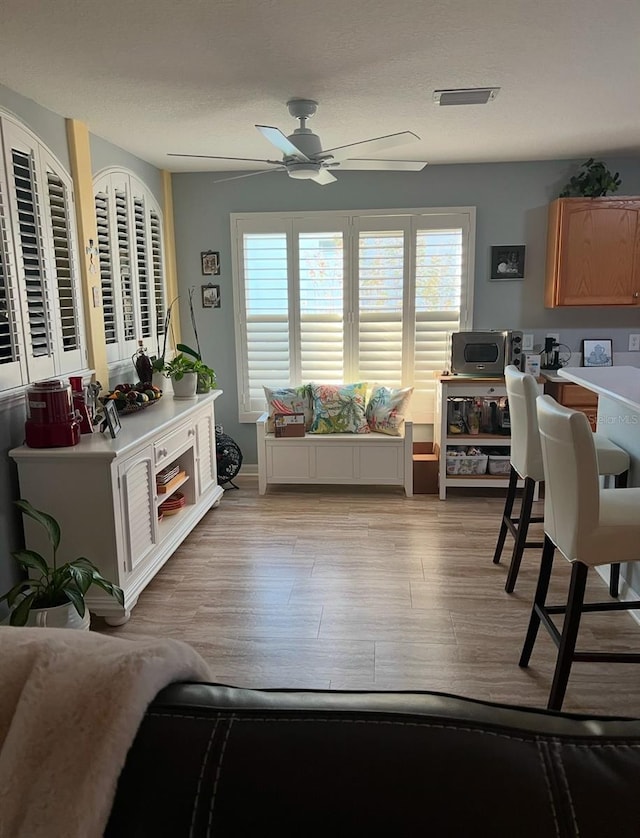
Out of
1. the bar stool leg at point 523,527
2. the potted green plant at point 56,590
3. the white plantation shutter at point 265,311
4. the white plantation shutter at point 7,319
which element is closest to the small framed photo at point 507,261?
the white plantation shutter at point 265,311

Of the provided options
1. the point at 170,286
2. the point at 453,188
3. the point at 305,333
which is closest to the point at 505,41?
the point at 453,188

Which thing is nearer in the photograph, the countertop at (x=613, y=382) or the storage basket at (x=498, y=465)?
the countertop at (x=613, y=382)

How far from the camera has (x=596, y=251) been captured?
4.52m

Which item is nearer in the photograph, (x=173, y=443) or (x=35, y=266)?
(x=35, y=266)

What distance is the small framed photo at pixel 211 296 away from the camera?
5.14 meters

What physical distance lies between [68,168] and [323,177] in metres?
1.42

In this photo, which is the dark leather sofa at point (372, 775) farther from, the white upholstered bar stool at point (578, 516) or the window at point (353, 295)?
the window at point (353, 295)

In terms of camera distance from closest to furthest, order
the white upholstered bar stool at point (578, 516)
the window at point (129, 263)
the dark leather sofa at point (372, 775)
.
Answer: the dark leather sofa at point (372, 775) → the white upholstered bar stool at point (578, 516) → the window at point (129, 263)

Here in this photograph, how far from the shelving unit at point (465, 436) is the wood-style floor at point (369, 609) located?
0.28m

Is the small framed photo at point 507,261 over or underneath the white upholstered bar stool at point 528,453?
over

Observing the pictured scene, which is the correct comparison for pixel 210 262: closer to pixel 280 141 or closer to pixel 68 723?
pixel 280 141

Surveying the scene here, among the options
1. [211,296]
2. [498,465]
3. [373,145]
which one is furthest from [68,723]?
[211,296]

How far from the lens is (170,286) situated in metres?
5.05

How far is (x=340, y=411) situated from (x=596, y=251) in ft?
7.33
